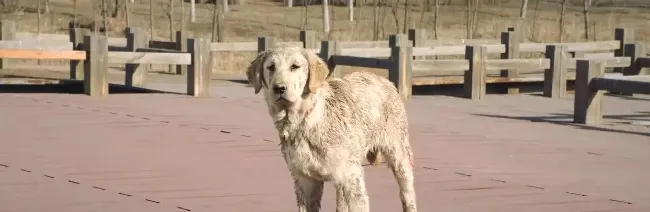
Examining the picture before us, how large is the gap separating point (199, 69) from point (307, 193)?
36.9 ft

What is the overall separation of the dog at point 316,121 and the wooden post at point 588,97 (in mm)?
8504

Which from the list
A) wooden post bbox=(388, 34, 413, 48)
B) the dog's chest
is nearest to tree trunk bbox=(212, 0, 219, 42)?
wooden post bbox=(388, 34, 413, 48)

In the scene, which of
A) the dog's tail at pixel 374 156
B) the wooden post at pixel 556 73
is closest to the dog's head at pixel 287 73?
the dog's tail at pixel 374 156

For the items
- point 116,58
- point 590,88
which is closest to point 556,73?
point 590,88

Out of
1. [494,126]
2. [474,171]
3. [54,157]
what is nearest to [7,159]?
[54,157]

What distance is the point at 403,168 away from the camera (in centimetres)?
810

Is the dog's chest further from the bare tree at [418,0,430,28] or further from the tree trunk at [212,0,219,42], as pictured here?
the bare tree at [418,0,430,28]

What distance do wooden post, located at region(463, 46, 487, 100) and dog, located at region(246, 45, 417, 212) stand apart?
1164 cm

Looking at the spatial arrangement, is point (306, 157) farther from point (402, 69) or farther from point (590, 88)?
point (402, 69)

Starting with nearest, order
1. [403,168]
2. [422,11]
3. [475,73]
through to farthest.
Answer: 1. [403,168]
2. [475,73]
3. [422,11]

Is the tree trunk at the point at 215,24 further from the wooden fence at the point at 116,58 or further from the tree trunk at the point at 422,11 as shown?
the wooden fence at the point at 116,58

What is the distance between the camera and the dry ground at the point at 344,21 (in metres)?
36.5

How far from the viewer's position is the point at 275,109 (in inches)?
279

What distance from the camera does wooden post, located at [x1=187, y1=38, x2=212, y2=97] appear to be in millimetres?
18266
